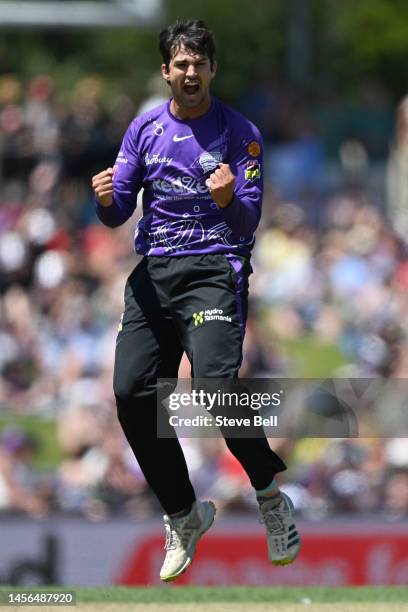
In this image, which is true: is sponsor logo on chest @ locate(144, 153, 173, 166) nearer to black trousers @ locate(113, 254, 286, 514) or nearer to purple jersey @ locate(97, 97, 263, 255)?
purple jersey @ locate(97, 97, 263, 255)

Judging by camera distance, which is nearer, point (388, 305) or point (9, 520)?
point (9, 520)

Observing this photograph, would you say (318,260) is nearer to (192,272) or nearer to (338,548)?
(338,548)

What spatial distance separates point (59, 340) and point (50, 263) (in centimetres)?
108

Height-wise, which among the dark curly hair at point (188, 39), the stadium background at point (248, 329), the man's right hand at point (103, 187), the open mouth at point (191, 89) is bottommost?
the stadium background at point (248, 329)

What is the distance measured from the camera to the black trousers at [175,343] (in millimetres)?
6934

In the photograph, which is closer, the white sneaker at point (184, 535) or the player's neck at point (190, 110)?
the player's neck at point (190, 110)

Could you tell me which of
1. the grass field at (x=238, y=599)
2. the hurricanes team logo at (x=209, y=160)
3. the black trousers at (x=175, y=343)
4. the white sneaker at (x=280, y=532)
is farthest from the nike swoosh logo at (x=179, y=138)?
the grass field at (x=238, y=599)

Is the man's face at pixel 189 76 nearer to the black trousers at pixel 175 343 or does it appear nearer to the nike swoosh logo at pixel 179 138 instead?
the nike swoosh logo at pixel 179 138

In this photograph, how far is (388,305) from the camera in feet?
44.4

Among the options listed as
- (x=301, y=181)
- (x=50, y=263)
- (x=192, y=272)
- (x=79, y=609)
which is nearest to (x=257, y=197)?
(x=192, y=272)

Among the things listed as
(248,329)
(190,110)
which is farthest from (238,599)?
(248,329)

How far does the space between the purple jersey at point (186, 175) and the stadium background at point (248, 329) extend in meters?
3.64

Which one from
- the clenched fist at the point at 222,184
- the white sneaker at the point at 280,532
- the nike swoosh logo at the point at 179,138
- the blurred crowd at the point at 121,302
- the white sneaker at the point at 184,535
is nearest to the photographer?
the clenched fist at the point at 222,184

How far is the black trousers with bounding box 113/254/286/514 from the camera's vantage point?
693cm
